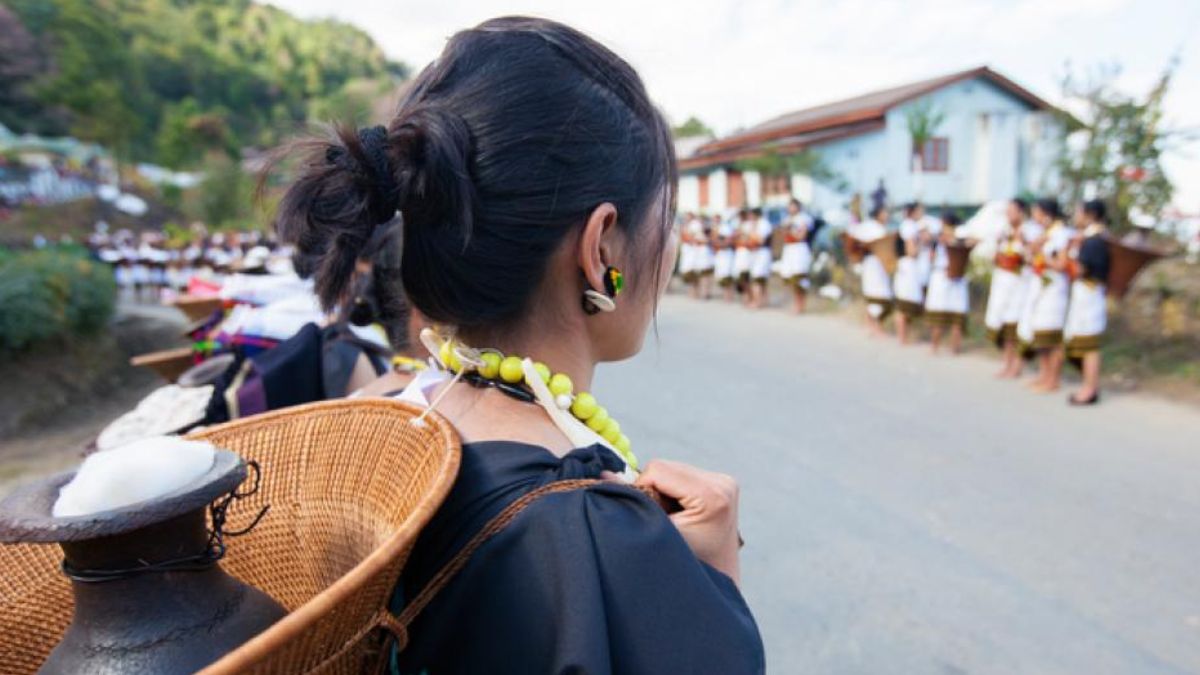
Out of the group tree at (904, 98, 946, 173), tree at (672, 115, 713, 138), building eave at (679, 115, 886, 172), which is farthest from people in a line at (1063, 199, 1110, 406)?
tree at (672, 115, 713, 138)

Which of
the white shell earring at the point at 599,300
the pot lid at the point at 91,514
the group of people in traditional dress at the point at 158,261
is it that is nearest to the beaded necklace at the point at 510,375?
the white shell earring at the point at 599,300

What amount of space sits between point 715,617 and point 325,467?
21.8 inches

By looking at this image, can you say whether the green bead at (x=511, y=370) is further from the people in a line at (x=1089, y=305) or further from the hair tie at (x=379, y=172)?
the people in a line at (x=1089, y=305)

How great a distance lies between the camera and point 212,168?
32500 mm

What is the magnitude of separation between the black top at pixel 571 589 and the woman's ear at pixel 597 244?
25 centimetres

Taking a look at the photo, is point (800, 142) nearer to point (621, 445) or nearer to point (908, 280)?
point (908, 280)

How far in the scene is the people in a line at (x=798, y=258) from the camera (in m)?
11.4

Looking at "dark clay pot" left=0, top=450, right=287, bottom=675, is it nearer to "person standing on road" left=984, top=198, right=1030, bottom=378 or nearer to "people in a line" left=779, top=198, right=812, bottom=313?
"person standing on road" left=984, top=198, right=1030, bottom=378

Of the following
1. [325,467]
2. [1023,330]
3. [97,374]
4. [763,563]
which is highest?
[325,467]

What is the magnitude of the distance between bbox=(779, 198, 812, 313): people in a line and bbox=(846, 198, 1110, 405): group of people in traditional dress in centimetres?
154

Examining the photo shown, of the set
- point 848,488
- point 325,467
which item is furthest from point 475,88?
point 848,488

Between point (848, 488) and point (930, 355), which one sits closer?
point (848, 488)

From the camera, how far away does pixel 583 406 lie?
120 centimetres

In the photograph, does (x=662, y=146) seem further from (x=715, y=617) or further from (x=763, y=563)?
(x=763, y=563)
